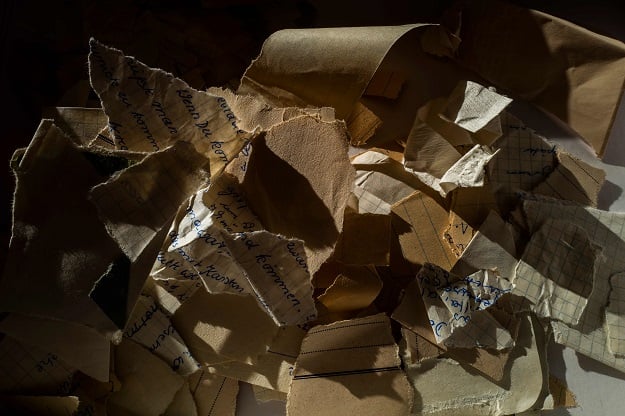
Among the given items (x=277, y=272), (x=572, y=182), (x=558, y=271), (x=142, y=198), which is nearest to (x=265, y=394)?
(x=277, y=272)

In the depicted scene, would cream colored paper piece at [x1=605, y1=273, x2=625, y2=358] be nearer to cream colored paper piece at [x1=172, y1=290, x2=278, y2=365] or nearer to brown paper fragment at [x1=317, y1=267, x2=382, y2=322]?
brown paper fragment at [x1=317, y1=267, x2=382, y2=322]

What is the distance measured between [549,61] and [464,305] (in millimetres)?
427

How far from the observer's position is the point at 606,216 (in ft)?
3.06

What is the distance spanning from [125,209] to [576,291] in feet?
2.12

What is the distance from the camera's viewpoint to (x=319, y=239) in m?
0.83

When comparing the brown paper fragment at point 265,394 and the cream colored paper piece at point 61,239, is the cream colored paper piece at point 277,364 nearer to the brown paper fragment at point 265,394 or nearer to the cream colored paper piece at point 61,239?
the brown paper fragment at point 265,394

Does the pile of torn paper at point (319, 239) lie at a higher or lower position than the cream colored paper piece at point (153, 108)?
lower

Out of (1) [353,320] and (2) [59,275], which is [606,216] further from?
(2) [59,275]

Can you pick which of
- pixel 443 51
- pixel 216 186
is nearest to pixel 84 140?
pixel 216 186

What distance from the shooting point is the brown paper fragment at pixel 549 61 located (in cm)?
95

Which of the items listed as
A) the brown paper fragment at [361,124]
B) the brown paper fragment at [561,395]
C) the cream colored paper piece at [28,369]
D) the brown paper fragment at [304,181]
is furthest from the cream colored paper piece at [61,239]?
the brown paper fragment at [561,395]

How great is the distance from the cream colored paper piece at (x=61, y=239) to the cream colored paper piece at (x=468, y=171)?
0.47 meters

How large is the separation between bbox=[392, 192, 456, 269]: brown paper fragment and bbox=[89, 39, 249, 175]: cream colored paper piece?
11.1 inches

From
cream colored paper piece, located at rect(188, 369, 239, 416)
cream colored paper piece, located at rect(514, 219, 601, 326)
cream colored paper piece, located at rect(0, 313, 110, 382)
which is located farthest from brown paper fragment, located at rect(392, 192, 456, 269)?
cream colored paper piece, located at rect(0, 313, 110, 382)
